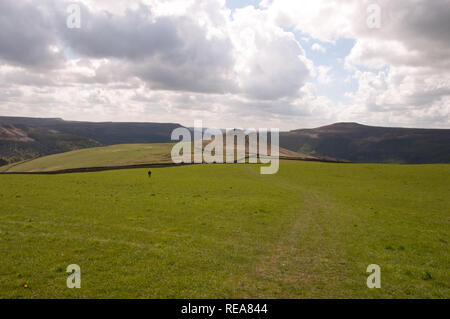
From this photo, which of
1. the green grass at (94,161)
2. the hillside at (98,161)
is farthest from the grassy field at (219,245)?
the green grass at (94,161)

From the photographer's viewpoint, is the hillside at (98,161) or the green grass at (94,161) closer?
the hillside at (98,161)

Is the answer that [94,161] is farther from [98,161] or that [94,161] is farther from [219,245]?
[219,245]

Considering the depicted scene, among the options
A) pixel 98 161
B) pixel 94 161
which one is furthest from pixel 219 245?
pixel 94 161

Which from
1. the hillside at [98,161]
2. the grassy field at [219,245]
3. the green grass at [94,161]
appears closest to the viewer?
the grassy field at [219,245]

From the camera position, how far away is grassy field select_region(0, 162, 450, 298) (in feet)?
40.8

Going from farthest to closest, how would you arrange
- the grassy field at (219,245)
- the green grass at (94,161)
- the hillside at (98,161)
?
the green grass at (94,161), the hillside at (98,161), the grassy field at (219,245)

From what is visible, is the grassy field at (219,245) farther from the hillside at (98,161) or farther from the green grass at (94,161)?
the green grass at (94,161)

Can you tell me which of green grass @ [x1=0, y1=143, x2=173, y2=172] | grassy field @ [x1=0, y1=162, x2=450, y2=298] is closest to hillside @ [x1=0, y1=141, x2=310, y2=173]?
green grass @ [x1=0, y1=143, x2=173, y2=172]

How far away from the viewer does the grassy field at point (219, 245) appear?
12.4 meters

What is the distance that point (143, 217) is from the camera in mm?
25031

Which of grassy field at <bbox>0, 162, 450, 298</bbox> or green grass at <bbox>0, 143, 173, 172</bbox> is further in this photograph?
green grass at <bbox>0, 143, 173, 172</bbox>

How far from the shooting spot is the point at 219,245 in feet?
59.1

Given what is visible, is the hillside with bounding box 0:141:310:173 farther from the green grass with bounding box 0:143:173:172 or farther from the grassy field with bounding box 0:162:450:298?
the grassy field with bounding box 0:162:450:298

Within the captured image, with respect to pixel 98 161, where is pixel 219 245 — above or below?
below
